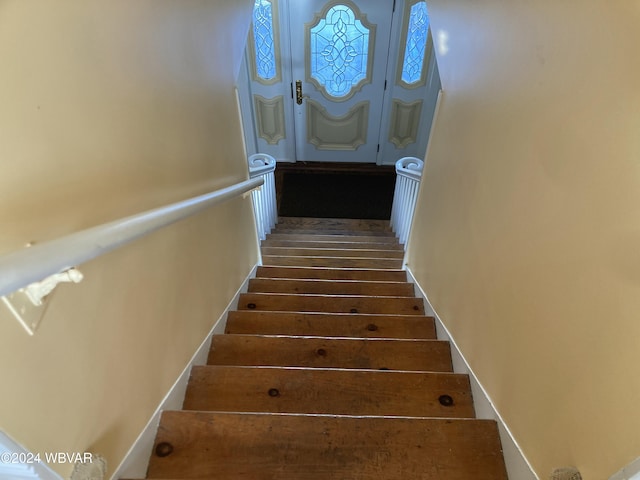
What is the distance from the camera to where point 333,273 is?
2.69 meters

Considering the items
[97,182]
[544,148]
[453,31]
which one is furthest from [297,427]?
[453,31]

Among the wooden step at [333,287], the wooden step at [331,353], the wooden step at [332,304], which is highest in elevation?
the wooden step at [331,353]

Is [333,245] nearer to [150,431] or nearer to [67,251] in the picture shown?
[150,431]

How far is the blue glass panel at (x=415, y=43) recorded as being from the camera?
12.3 feet

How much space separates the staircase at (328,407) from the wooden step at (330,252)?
41.4 inches

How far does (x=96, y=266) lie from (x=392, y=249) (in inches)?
112

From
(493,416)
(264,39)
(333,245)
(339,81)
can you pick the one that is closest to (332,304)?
(493,416)

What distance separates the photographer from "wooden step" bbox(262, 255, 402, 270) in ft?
9.71

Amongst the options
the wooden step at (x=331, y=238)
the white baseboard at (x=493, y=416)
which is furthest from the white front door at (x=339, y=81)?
the white baseboard at (x=493, y=416)

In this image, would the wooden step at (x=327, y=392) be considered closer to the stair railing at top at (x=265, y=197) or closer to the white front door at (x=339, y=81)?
the stair railing at top at (x=265, y=197)

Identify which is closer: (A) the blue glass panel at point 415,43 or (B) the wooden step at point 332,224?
(A) the blue glass panel at point 415,43

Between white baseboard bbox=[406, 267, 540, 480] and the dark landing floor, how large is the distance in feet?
8.90

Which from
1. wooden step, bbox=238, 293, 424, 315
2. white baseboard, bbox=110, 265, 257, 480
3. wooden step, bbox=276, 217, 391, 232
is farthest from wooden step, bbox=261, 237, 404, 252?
white baseboard, bbox=110, 265, 257, 480

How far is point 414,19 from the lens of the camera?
378 cm
